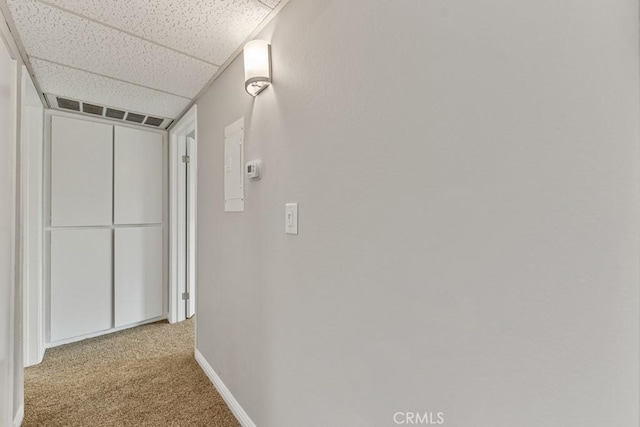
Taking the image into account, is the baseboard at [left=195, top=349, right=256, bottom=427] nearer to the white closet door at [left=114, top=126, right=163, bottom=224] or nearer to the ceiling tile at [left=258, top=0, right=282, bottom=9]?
the white closet door at [left=114, top=126, right=163, bottom=224]

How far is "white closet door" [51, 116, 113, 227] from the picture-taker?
2439 mm

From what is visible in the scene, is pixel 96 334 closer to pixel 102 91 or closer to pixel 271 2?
pixel 102 91

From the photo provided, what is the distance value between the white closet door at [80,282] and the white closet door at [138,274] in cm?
8

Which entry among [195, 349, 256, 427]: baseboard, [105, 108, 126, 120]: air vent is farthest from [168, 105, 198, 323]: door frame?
[195, 349, 256, 427]: baseboard

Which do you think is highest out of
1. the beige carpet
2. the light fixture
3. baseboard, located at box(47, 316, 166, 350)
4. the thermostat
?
the light fixture

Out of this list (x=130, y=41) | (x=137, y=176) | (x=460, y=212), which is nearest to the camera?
(x=460, y=212)

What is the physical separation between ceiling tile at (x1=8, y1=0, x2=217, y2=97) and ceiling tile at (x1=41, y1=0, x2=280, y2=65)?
4 cm

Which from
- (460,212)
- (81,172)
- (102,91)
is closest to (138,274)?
(81,172)

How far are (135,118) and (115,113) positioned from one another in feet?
0.54

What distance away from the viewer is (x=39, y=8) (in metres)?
1.28

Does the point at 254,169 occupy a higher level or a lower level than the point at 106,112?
lower

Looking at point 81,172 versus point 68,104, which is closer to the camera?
point 68,104

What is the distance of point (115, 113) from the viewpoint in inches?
100

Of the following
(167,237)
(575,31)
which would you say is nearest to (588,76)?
(575,31)
